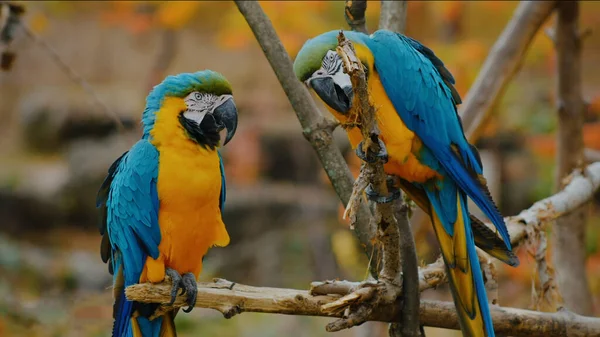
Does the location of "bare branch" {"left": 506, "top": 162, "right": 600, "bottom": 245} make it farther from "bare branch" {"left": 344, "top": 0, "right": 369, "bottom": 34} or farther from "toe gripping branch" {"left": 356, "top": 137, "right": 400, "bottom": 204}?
"bare branch" {"left": 344, "top": 0, "right": 369, "bottom": 34}

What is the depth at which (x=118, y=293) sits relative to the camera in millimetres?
2205

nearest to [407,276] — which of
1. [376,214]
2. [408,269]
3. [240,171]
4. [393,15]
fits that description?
[408,269]

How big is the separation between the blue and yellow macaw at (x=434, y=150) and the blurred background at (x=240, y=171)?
2697mm

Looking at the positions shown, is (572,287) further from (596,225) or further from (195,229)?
(596,225)

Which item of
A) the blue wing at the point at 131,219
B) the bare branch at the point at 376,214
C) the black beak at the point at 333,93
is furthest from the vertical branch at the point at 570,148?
the blue wing at the point at 131,219

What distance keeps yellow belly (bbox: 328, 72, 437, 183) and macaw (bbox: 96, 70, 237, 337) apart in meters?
0.43

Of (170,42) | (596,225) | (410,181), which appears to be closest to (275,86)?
(170,42)

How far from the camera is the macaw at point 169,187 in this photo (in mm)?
2137

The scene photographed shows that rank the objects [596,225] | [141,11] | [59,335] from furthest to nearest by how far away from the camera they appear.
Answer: [596,225] < [141,11] < [59,335]

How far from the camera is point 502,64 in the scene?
3.22 meters

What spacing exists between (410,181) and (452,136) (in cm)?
21

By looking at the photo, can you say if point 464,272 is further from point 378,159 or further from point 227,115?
point 227,115

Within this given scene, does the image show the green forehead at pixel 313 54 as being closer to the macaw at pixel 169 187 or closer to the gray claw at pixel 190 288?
the macaw at pixel 169 187

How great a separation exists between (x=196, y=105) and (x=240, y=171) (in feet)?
15.8
